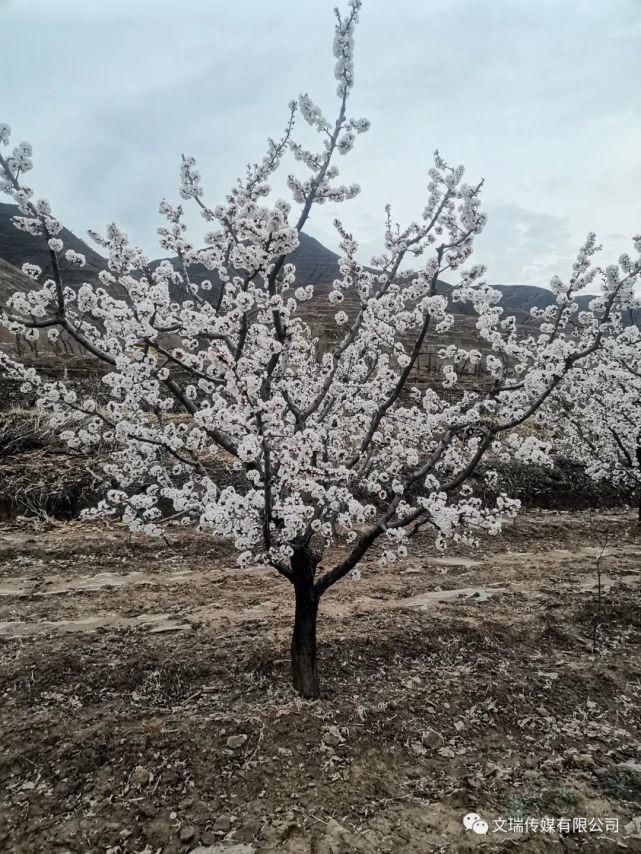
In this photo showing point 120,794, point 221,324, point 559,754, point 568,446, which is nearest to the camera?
point 120,794

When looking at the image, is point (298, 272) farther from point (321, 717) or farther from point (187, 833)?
point (187, 833)

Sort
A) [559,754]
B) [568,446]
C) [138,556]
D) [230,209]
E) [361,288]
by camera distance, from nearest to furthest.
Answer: [559,754]
[230,209]
[361,288]
[138,556]
[568,446]

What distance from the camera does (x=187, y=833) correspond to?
12.1 feet

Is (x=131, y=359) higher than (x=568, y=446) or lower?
higher

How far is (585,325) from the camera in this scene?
584cm

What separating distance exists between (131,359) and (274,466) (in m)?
1.93

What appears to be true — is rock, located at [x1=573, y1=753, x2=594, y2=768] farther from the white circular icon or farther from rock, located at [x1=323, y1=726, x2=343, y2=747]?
rock, located at [x1=323, y1=726, x2=343, y2=747]

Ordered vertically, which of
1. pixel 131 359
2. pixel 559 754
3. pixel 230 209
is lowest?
pixel 559 754

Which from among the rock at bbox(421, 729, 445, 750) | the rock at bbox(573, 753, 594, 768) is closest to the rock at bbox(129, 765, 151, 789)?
the rock at bbox(421, 729, 445, 750)

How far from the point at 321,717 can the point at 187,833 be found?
1.67 metres

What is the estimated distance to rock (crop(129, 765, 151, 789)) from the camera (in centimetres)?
410

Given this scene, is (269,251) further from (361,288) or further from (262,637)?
(262,637)

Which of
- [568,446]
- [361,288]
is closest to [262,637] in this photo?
[361,288]

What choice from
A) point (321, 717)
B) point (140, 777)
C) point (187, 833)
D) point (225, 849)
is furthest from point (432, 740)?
point (140, 777)
